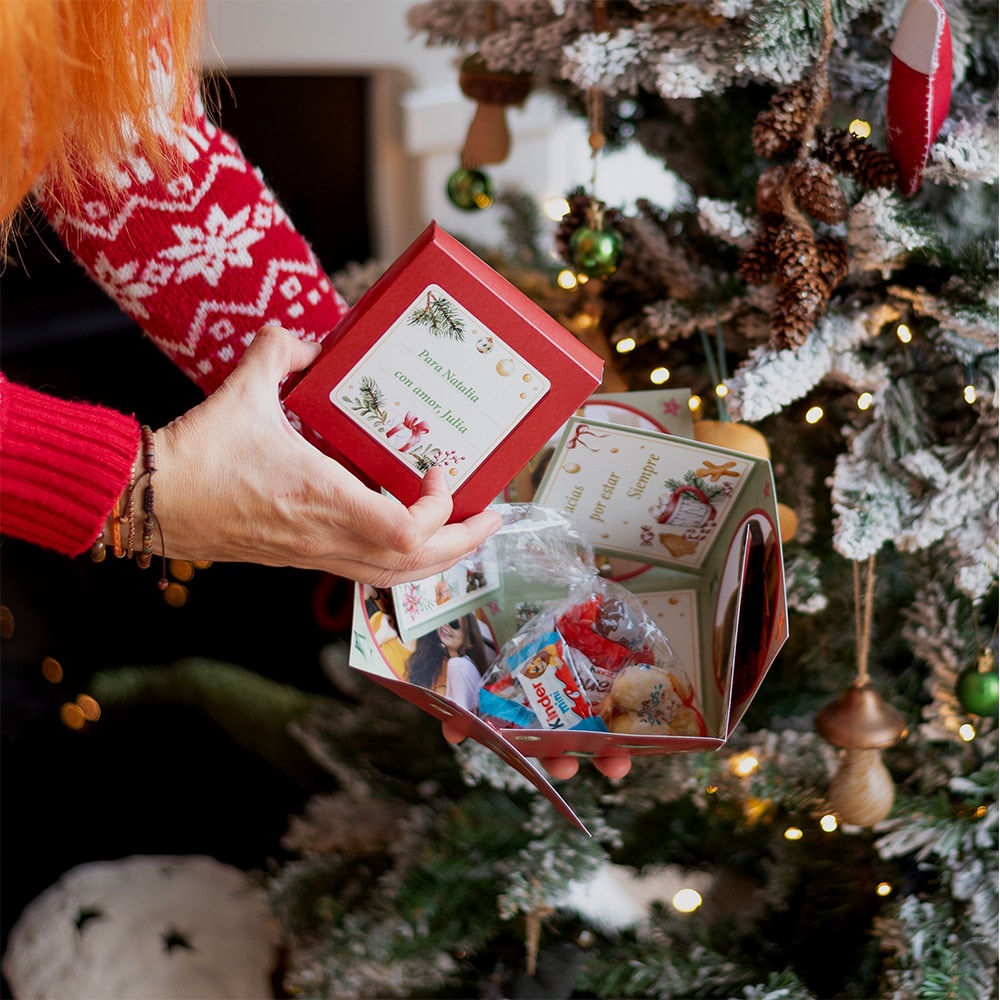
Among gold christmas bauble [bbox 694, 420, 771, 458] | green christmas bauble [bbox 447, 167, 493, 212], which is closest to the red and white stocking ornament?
gold christmas bauble [bbox 694, 420, 771, 458]

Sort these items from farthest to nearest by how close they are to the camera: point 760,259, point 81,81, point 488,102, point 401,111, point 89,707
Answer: point 401,111 < point 89,707 < point 488,102 < point 760,259 < point 81,81

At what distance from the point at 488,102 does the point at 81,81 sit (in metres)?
0.44

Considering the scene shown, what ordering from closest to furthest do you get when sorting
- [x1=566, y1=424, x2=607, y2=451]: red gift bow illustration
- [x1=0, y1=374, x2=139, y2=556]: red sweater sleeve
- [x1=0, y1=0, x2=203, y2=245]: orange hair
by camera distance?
[x1=0, y1=0, x2=203, y2=245]: orange hair → [x1=0, y1=374, x2=139, y2=556]: red sweater sleeve → [x1=566, y1=424, x2=607, y2=451]: red gift bow illustration

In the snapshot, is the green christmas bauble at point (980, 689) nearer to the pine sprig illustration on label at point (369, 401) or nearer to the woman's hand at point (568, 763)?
the woman's hand at point (568, 763)

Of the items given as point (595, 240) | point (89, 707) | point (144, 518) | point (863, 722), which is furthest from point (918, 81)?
point (89, 707)

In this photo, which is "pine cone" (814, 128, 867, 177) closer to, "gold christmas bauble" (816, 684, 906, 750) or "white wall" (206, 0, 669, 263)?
"gold christmas bauble" (816, 684, 906, 750)

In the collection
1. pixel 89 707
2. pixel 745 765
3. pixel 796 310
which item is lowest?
pixel 89 707

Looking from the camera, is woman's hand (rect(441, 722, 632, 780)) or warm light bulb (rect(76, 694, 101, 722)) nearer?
woman's hand (rect(441, 722, 632, 780))

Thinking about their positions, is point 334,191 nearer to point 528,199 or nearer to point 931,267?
point 528,199

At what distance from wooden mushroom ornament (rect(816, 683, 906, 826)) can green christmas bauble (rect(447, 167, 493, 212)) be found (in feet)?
1.91

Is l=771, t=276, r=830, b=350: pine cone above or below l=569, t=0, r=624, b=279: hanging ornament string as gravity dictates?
below

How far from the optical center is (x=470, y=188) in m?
0.93

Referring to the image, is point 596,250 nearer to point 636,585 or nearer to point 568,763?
point 636,585

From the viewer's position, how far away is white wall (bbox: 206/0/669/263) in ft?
4.89
